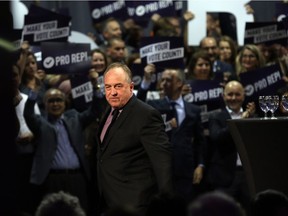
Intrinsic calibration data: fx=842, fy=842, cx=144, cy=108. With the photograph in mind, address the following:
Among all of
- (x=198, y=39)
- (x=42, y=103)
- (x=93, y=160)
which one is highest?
(x=198, y=39)

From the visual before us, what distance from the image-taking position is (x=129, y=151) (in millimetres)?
6379

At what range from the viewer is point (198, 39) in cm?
1341

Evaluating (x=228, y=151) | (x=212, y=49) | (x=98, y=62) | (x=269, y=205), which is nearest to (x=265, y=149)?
(x=269, y=205)

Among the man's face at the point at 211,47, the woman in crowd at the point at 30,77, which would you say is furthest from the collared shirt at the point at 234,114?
the woman in crowd at the point at 30,77

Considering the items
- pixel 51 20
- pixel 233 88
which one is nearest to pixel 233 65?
pixel 233 88

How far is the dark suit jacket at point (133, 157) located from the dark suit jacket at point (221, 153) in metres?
3.04

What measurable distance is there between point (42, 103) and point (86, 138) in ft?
2.09

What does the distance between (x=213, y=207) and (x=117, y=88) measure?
3650mm

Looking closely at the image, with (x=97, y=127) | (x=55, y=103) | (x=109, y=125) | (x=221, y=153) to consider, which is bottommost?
(x=221, y=153)

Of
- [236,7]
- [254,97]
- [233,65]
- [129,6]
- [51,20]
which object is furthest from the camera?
[236,7]

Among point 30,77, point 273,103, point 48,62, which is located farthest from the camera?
point 48,62

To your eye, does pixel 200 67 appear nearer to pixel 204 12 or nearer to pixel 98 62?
pixel 98 62

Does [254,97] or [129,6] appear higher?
[129,6]

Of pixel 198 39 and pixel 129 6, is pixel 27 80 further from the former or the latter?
pixel 198 39
